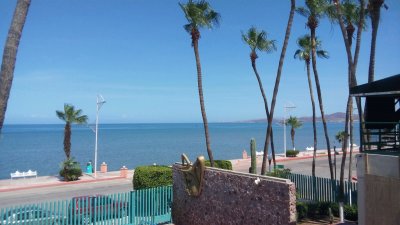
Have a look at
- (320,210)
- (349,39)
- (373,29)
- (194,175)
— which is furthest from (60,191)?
(373,29)

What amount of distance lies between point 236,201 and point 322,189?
9703 mm

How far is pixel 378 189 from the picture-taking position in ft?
34.0

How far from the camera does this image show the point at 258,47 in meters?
24.5

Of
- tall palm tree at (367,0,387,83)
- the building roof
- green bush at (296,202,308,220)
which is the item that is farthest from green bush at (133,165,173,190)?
the building roof

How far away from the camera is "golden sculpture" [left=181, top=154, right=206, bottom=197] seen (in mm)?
15781

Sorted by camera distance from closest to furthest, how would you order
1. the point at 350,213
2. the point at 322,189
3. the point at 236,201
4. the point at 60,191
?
the point at 236,201, the point at 350,213, the point at 322,189, the point at 60,191

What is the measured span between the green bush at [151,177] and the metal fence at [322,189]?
7313 mm

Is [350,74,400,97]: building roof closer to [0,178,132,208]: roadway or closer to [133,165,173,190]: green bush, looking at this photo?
[133,165,173,190]: green bush

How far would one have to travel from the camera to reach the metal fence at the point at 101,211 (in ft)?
48.6

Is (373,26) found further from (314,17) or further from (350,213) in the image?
(350,213)

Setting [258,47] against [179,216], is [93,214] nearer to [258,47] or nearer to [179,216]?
[179,216]

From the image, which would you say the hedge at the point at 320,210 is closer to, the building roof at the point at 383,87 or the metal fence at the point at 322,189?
the metal fence at the point at 322,189

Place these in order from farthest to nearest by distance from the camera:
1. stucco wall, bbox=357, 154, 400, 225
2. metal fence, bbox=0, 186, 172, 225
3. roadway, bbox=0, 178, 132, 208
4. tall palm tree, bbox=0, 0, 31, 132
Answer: roadway, bbox=0, 178, 132, 208 < metal fence, bbox=0, 186, 172, 225 < stucco wall, bbox=357, 154, 400, 225 < tall palm tree, bbox=0, 0, 31, 132

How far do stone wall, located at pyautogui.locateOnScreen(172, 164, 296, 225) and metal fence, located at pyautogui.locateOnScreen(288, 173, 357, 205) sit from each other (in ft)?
26.7
